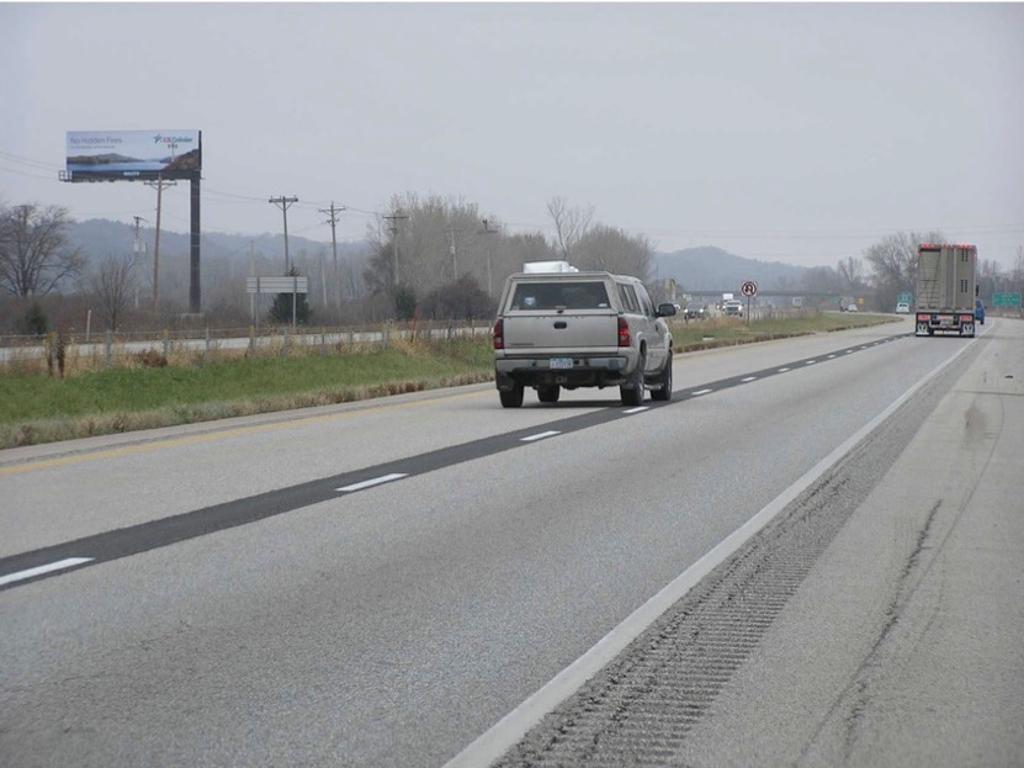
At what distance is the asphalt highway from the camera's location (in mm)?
5961

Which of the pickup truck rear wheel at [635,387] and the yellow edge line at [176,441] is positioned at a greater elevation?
the pickup truck rear wheel at [635,387]

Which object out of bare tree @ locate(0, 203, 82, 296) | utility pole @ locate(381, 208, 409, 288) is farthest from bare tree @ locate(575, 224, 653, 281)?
bare tree @ locate(0, 203, 82, 296)

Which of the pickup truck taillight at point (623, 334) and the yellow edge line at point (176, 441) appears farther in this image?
the pickup truck taillight at point (623, 334)

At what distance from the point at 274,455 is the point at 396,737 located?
1143 cm

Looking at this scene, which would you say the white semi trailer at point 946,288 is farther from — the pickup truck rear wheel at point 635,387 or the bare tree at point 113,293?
the pickup truck rear wheel at point 635,387

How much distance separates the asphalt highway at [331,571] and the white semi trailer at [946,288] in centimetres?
5422

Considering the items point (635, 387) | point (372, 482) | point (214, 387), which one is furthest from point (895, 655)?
point (214, 387)

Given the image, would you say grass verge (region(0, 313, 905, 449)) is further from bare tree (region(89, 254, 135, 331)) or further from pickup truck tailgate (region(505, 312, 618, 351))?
bare tree (region(89, 254, 135, 331))

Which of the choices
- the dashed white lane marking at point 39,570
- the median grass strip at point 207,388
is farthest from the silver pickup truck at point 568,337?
the dashed white lane marking at point 39,570

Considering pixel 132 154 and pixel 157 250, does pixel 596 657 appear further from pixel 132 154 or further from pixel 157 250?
pixel 132 154

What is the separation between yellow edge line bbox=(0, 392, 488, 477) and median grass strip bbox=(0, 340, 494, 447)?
5.99ft

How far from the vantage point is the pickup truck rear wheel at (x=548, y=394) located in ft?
88.7

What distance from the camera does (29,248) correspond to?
104m

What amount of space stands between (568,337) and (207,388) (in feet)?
46.1
